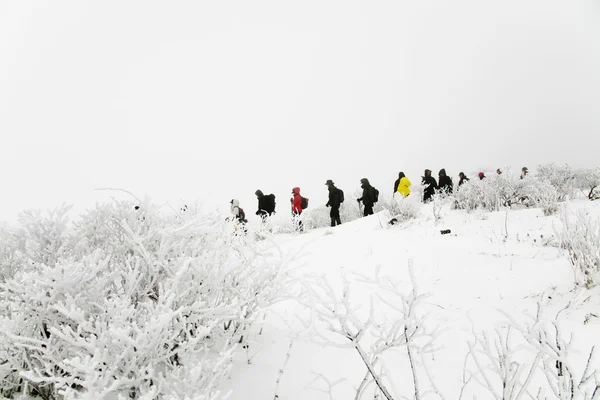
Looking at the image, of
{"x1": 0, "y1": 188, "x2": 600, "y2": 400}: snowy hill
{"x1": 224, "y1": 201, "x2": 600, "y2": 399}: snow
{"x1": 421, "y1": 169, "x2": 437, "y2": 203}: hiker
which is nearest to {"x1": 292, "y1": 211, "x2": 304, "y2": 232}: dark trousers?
{"x1": 224, "y1": 201, "x2": 600, "y2": 399}: snow

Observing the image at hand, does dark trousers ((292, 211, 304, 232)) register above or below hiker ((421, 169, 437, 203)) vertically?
below

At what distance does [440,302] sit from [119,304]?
3.12 metres

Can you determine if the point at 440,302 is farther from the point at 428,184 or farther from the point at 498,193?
the point at 428,184

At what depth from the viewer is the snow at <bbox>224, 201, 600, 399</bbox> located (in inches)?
85.9

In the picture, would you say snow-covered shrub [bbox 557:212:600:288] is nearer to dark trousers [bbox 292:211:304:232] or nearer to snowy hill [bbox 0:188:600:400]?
snowy hill [bbox 0:188:600:400]

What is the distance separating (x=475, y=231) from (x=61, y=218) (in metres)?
6.60

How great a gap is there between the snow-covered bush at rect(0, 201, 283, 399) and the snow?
457mm

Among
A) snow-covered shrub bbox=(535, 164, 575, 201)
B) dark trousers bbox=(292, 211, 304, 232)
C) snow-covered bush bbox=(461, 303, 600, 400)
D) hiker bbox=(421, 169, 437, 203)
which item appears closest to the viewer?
snow-covered bush bbox=(461, 303, 600, 400)

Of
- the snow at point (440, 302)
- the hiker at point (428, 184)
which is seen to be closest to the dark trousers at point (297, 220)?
the snow at point (440, 302)

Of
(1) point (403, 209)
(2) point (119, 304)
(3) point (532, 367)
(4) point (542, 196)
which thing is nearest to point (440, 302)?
(3) point (532, 367)

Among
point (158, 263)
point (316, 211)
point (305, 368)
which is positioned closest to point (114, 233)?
point (158, 263)

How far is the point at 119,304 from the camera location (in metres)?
1.52

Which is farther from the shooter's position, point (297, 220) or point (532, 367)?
point (297, 220)

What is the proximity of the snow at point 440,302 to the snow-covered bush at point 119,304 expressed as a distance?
1.50ft
